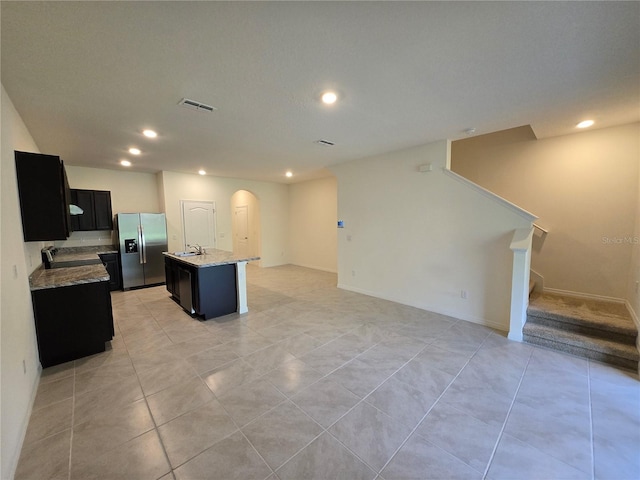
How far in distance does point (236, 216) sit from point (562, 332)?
28.3ft

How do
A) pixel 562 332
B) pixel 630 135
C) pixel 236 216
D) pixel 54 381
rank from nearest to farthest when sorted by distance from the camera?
pixel 54 381 → pixel 562 332 → pixel 630 135 → pixel 236 216

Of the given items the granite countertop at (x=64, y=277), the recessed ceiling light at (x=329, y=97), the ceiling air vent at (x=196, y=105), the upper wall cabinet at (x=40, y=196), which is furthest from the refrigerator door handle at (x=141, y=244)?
the recessed ceiling light at (x=329, y=97)

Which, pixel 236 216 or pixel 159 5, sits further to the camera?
pixel 236 216

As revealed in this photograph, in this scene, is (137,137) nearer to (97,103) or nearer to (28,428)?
(97,103)

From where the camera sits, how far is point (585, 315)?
10.2ft

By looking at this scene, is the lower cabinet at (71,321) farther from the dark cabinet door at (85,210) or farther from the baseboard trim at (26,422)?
the dark cabinet door at (85,210)

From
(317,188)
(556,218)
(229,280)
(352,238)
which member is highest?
(317,188)

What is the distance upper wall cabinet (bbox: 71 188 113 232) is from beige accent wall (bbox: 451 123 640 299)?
25.3 ft

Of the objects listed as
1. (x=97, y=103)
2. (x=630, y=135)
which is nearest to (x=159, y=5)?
(x=97, y=103)

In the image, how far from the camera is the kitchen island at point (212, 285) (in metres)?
3.81

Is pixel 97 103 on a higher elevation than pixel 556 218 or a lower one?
higher

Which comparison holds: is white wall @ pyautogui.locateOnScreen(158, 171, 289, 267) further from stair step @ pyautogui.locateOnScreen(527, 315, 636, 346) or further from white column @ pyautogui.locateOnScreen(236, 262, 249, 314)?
stair step @ pyautogui.locateOnScreen(527, 315, 636, 346)

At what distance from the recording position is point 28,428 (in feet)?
6.15

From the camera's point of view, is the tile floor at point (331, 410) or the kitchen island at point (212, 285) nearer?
the tile floor at point (331, 410)
